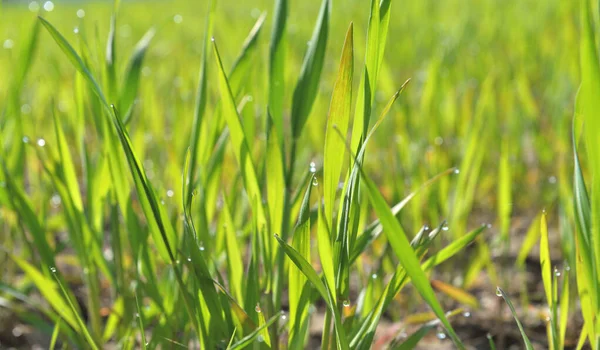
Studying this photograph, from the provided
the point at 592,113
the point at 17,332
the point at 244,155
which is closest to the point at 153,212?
the point at 244,155

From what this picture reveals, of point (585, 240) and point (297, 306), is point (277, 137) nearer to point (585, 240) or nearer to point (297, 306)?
point (297, 306)

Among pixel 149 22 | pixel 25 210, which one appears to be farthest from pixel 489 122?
pixel 149 22

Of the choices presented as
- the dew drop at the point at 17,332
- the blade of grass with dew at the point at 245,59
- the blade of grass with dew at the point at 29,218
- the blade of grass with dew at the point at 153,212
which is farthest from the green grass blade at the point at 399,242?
the dew drop at the point at 17,332

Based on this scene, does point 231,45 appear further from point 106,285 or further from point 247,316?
point 247,316

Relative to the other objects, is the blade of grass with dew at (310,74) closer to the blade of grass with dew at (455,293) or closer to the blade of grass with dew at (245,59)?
the blade of grass with dew at (245,59)

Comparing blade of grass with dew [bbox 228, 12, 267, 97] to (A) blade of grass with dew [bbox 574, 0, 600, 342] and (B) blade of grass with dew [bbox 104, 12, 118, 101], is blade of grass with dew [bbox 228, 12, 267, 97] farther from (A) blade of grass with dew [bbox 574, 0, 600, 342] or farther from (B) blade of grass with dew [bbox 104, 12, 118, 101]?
(A) blade of grass with dew [bbox 574, 0, 600, 342]

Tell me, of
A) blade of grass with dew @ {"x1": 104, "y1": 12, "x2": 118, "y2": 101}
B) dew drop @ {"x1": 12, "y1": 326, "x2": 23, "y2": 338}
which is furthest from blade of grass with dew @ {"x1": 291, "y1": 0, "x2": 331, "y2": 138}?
dew drop @ {"x1": 12, "y1": 326, "x2": 23, "y2": 338}

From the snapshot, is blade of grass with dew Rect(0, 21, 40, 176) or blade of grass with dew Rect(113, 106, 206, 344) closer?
blade of grass with dew Rect(113, 106, 206, 344)
